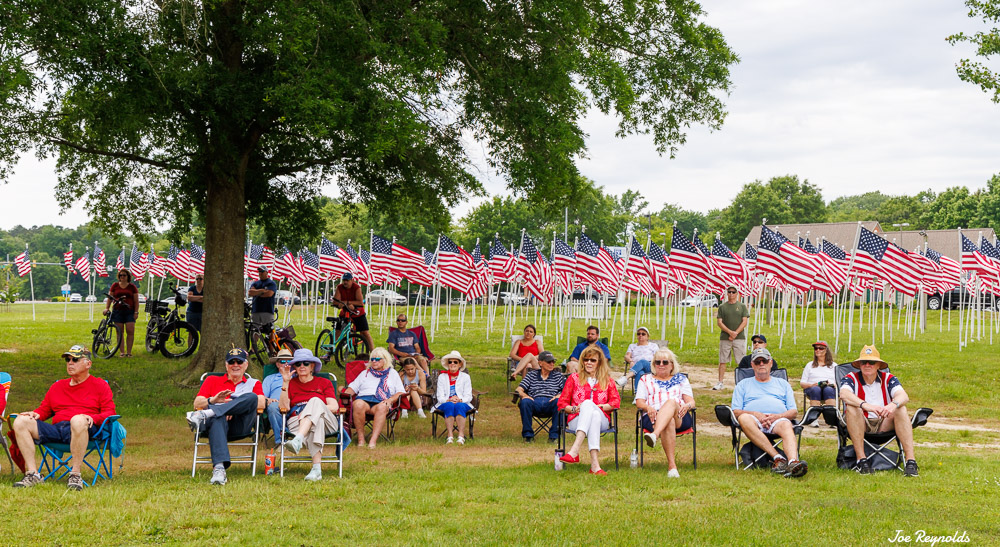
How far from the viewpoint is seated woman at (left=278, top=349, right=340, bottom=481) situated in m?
7.82

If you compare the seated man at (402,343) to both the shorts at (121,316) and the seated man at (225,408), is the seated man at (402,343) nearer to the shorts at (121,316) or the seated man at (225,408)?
the seated man at (225,408)

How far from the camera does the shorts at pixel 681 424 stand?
27.8 ft

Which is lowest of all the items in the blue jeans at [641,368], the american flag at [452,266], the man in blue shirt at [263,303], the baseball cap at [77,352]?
the blue jeans at [641,368]

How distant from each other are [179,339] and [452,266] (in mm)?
7495

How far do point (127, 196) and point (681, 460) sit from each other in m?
13.0

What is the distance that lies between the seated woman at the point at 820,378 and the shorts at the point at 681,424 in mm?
3305

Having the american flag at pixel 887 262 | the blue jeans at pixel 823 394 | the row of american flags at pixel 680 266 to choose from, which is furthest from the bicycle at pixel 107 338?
the american flag at pixel 887 262

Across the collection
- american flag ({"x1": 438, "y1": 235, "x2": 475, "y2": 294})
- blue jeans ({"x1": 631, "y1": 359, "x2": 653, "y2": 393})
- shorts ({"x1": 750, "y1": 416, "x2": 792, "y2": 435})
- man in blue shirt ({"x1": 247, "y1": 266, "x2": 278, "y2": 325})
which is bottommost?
shorts ({"x1": 750, "y1": 416, "x2": 792, "y2": 435})

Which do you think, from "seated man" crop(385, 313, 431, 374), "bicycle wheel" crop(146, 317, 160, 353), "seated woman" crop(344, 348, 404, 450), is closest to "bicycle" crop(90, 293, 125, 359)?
"bicycle wheel" crop(146, 317, 160, 353)

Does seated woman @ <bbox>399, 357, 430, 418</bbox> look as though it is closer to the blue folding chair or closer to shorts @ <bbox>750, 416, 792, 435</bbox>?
the blue folding chair

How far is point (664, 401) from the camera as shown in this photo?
8602 mm

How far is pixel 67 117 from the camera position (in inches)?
550

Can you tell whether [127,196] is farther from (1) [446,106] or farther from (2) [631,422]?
(2) [631,422]

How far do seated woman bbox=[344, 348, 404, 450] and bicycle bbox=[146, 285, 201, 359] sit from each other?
9.23 m
